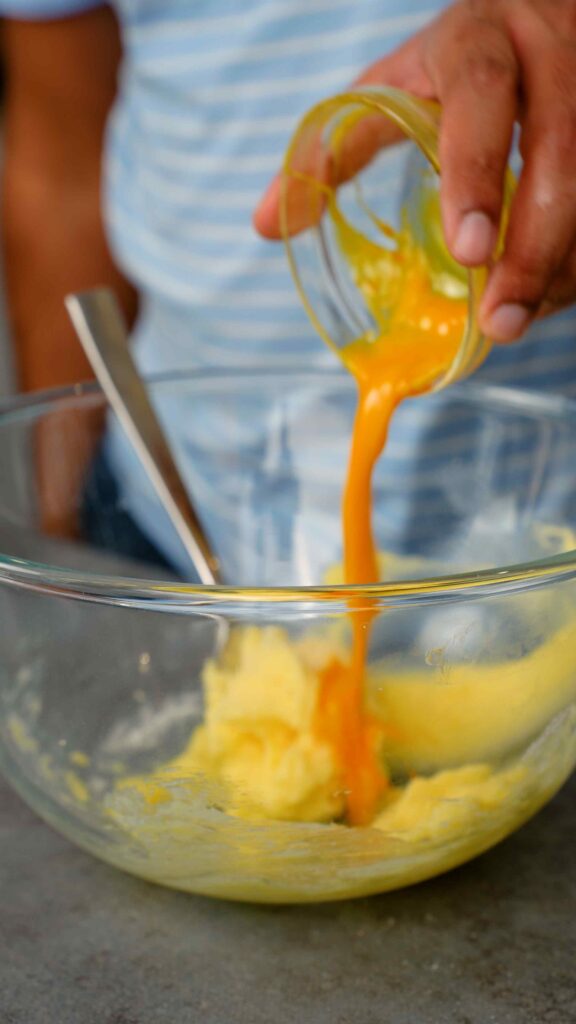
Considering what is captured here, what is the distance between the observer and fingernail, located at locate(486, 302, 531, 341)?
60 cm

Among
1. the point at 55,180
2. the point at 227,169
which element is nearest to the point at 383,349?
the point at 227,169

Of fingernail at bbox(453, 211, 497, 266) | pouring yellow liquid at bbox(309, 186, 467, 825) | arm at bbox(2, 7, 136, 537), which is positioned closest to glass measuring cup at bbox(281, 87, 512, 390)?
pouring yellow liquid at bbox(309, 186, 467, 825)

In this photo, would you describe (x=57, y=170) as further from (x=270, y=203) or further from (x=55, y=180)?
(x=270, y=203)

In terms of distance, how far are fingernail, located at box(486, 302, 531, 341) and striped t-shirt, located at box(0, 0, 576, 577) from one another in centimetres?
32

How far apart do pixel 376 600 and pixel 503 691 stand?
0.11 m

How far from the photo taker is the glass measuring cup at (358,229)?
27.7 inches

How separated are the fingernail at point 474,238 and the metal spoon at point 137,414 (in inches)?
11.4

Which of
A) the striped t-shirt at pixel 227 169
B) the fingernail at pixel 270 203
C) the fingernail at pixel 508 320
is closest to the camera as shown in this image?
the fingernail at pixel 508 320

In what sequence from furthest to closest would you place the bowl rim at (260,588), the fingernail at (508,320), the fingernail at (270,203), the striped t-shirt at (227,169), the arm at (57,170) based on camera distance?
the arm at (57,170) → the striped t-shirt at (227,169) → the fingernail at (270,203) → the fingernail at (508,320) → the bowl rim at (260,588)

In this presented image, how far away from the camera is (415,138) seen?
608 mm

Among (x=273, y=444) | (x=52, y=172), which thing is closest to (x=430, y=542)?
(x=273, y=444)

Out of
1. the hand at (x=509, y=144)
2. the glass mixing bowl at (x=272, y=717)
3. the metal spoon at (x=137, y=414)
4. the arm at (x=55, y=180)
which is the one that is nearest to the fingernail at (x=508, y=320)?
the hand at (x=509, y=144)

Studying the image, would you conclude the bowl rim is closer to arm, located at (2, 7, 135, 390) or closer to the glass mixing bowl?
the glass mixing bowl

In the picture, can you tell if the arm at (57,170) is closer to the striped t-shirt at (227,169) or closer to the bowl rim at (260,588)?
the striped t-shirt at (227,169)
